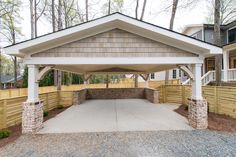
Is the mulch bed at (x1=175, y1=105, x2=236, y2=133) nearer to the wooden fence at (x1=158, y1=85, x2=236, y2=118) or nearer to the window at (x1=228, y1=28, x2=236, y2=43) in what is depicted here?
the wooden fence at (x1=158, y1=85, x2=236, y2=118)

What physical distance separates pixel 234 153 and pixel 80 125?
5.37 m

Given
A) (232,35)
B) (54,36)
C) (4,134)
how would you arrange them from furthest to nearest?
1. (232,35)
2. (54,36)
3. (4,134)

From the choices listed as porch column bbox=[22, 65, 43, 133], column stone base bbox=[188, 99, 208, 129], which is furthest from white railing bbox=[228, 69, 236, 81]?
porch column bbox=[22, 65, 43, 133]

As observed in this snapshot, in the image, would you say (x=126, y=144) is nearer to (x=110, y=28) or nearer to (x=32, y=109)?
(x=32, y=109)

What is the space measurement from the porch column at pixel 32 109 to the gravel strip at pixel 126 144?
390 mm

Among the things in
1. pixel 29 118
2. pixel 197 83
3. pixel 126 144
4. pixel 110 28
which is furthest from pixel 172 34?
pixel 29 118

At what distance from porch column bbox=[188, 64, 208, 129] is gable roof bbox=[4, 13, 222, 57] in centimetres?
86

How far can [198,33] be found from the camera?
1856 centimetres

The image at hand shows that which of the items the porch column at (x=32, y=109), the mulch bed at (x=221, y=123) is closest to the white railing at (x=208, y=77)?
Answer: the mulch bed at (x=221, y=123)

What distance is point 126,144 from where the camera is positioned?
17.0ft

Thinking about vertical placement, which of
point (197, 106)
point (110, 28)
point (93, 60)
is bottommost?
point (197, 106)

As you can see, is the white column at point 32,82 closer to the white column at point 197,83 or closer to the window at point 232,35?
the white column at point 197,83

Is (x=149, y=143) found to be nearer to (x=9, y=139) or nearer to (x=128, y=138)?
(x=128, y=138)

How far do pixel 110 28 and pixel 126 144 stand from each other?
4139 millimetres
